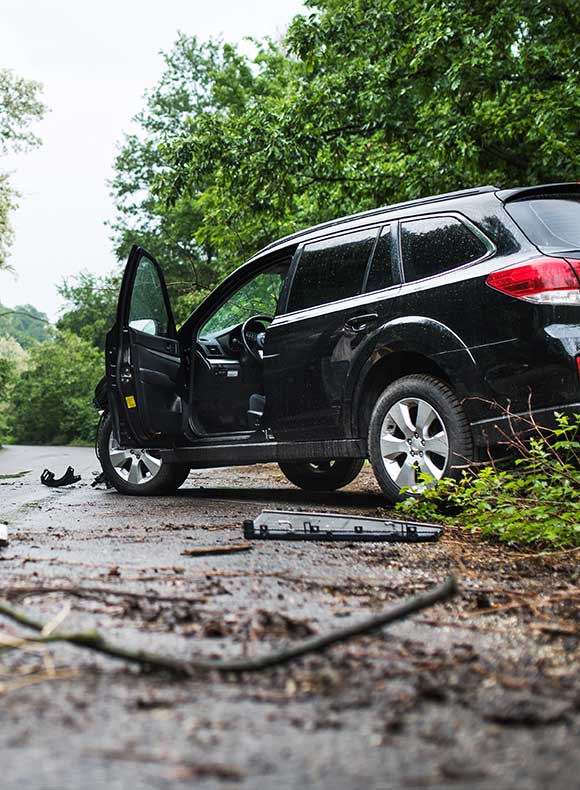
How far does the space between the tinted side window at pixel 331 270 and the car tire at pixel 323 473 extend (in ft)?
7.30

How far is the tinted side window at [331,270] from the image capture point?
23.8ft

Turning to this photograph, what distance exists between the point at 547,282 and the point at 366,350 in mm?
1499

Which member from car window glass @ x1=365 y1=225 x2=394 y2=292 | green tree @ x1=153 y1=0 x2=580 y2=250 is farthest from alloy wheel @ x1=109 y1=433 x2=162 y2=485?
green tree @ x1=153 y1=0 x2=580 y2=250

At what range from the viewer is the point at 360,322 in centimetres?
705

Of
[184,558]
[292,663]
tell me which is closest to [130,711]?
[292,663]

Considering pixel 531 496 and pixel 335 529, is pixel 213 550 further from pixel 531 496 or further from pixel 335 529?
pixel 531 496

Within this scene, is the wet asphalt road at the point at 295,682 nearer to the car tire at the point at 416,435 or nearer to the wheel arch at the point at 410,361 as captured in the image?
the car tire at the point at 416,435

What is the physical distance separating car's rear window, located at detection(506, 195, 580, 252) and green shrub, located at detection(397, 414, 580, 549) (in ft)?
3.50

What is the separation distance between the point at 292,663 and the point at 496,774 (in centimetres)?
86

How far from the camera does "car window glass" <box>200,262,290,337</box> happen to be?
336 inches

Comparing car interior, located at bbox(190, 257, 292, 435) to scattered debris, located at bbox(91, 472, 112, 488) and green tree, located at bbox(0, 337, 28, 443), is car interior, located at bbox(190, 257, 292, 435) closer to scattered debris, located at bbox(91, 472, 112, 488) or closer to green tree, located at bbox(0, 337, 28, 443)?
scattered debris, located at bbox(91, 472, 112, 488)

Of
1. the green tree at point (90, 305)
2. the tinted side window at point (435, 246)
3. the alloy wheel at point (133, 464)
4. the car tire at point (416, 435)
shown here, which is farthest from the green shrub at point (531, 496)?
the green tree at point (90, 305)

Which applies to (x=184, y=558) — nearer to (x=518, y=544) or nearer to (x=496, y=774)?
(x=518, y=544)

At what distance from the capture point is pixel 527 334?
5953 mm
